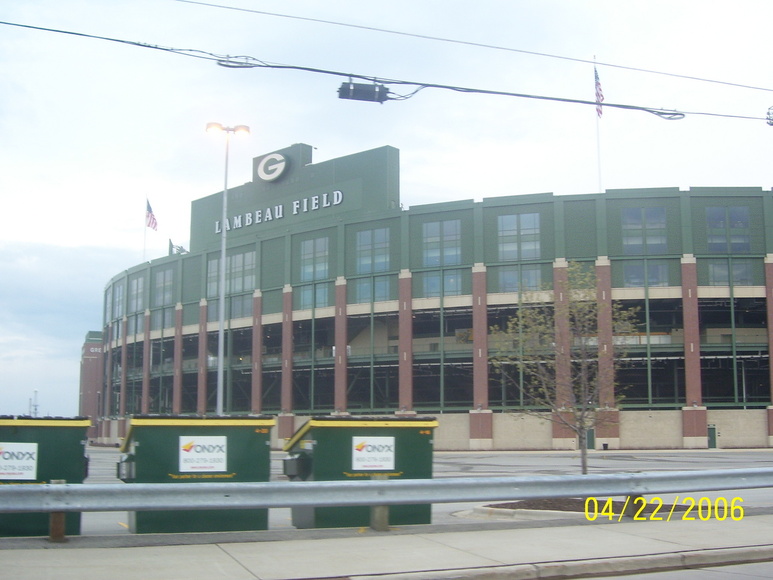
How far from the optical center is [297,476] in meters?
12.2

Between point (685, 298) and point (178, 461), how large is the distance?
4653 cm

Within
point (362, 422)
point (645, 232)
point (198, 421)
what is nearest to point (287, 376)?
point (645, 232)

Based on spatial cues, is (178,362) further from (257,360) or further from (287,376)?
(287,376)

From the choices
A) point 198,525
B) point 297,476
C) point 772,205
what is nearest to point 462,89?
point 297,476

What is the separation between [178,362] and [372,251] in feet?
71.7

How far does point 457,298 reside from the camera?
5588cm

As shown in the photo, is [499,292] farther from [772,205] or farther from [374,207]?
[772,205]

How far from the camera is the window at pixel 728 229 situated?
52.9m

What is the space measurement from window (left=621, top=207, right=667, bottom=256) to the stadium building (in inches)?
3.6

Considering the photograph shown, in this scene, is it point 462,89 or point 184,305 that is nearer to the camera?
point 462,89


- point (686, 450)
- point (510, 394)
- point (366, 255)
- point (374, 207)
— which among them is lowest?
point (686, 450)

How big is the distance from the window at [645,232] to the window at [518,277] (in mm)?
5834

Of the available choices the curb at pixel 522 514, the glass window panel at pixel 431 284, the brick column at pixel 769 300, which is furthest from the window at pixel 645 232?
the curb at pixel 522 514

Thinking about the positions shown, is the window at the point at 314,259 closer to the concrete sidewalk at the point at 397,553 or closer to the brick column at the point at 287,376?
the brick column at the point at 287,376
